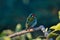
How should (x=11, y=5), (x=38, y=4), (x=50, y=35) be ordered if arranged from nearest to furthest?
(x=50, y=35) → (x=11, y=5) → (x=38, y=4)

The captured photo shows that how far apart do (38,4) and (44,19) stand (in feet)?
0.94

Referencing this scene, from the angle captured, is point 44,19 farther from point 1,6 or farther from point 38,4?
point 1,6

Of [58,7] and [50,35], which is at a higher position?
[58,7]

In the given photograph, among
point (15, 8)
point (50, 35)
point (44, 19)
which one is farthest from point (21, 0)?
point (50, 35)

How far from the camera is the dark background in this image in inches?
152

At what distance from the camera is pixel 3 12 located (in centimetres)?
396

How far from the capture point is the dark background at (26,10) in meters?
3.87

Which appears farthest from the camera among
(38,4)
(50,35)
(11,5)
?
(38,4)

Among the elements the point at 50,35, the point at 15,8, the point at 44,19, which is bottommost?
the point at 50,35

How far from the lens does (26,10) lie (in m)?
3.99

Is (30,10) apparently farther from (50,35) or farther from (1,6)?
(50,35)

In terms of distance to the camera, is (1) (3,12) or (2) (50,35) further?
(1) (3,12)

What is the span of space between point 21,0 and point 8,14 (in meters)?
0.33

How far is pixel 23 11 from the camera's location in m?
4.01
